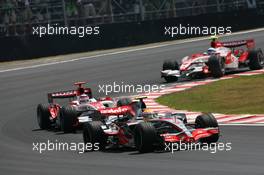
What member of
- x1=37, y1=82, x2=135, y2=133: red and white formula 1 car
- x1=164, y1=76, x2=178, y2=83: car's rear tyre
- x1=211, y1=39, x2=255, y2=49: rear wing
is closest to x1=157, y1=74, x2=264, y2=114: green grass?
x1=211, y1=39, x2=255, y2=49: rear wing

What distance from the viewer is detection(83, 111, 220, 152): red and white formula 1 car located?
Result: 48.3 feet

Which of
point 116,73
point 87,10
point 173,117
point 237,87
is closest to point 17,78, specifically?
point 116,73

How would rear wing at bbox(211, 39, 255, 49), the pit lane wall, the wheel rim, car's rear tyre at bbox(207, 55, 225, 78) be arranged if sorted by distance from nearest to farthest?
car's rear tyre at bbox(207, 55, 225, 78), rear wing at bbox(211, 39, 255, 49), the wheel rim, the pit lane wall

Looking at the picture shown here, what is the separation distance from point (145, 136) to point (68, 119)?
14.7 feet

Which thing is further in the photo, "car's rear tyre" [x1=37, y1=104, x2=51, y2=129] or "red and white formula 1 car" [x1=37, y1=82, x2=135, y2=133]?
"car's rear tyre" [x1=37, y1=104, x2=51, y2=129]

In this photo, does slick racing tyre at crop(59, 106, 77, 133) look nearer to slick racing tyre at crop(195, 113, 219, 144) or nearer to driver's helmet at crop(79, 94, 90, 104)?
driver's helmet at crop(79, 94, 90, 104)

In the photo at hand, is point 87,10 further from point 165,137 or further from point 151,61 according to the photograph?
point 165,137

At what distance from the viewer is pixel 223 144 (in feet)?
49.2

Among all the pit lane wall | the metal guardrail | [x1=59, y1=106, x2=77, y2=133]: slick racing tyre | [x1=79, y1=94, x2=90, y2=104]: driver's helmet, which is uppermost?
the metal guardrail

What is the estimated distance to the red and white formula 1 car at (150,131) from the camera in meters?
14.7

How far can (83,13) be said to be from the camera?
38531mm

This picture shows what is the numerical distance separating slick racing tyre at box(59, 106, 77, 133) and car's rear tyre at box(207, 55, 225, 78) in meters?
8.85

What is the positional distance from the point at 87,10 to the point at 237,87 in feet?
50.8

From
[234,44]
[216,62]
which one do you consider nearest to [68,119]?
[216,62]
